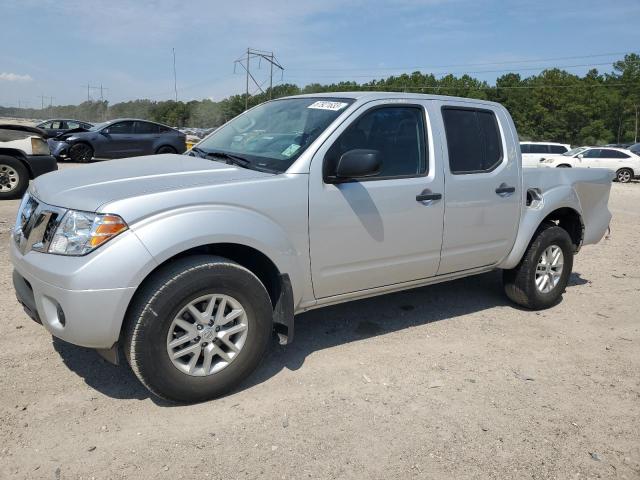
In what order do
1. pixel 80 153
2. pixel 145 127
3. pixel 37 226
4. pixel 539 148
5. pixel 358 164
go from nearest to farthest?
pixel 37 226, pixel 358 164, pixel 80 153, pixel 145 127, pixel 539 148

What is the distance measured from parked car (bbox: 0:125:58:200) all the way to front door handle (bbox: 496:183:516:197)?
8616mm

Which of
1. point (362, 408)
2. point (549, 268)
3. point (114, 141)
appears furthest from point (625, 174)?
point (362, 408)

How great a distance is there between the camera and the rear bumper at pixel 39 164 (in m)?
9.98

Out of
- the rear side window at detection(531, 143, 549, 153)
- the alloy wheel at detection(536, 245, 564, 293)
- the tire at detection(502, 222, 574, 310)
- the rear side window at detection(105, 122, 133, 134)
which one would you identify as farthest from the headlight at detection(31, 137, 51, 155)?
the rear side window at detection(531, 143, 549, 153)

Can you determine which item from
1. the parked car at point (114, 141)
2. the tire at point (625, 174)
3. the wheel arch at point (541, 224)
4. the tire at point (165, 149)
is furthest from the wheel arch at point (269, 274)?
the tire at point (625, 174)

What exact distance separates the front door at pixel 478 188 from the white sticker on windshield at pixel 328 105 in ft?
2.93

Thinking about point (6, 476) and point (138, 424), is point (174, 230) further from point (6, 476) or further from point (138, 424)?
A: point (6, 476)

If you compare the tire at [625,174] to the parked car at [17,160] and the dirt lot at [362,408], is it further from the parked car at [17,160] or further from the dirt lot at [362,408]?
the parked car at [17,160]

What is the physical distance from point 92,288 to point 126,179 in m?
0.73

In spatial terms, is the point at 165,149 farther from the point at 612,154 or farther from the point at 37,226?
the point at 612,154

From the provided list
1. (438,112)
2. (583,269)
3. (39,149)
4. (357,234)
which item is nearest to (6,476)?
(357,234)

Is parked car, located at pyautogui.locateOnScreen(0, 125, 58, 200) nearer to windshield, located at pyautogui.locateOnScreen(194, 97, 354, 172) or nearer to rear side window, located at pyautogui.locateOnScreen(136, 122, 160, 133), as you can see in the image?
windshield, located at pyautogui.locateOnScreen(194, 97, 354, 172)

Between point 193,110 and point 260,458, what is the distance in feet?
329

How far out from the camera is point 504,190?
454 centimetres
